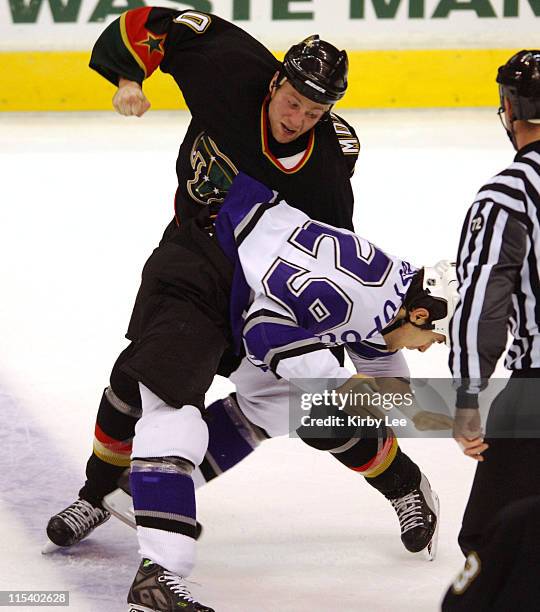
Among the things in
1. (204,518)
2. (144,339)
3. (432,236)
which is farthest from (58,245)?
(144,339)

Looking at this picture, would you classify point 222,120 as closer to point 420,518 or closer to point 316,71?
point 316,71

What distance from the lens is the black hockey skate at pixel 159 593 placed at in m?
2.24

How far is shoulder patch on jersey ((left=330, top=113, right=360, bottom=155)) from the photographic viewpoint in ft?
8.71

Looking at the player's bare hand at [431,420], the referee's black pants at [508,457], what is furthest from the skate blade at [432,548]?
the referee's black pants at [508,457]

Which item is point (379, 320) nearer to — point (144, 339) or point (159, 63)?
point (144, 339)

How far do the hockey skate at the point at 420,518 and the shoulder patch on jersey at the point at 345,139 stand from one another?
722mm

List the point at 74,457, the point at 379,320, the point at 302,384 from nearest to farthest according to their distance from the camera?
the point at 302,384 < the point at 379,320 < the point at 74,457

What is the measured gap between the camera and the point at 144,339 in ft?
7.83

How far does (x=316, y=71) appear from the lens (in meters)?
2.47

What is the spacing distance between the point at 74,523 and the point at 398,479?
684 millimetres

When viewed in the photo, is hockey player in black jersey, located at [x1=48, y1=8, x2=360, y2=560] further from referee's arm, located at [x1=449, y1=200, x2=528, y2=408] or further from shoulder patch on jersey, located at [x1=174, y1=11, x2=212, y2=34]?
referee's arm, located at [x1=449, y1=200, x2=528, y2=408]

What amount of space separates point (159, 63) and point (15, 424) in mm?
1130

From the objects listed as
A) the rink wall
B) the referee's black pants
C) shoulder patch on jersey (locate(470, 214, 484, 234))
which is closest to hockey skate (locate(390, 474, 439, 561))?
the referee's black pants

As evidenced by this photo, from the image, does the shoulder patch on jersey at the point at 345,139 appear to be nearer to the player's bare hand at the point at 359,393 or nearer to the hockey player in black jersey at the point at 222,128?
the hockey player in black jersey at the point at 222,128
